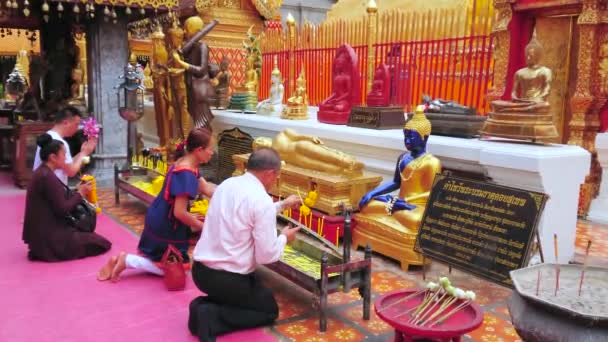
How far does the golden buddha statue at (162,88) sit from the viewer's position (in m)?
8.45

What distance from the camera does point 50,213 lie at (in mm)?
4891

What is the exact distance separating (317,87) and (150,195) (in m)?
4.79

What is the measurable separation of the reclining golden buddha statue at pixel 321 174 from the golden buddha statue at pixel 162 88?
8.50 feet

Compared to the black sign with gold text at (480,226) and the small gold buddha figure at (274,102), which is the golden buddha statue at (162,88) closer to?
the small gold buddha figure at (274,102)

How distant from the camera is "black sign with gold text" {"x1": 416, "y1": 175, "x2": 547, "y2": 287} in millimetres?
3928

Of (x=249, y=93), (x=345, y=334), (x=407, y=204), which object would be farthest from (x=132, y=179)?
(x=345, y=334)

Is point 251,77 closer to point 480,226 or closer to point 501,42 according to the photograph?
point 501,42

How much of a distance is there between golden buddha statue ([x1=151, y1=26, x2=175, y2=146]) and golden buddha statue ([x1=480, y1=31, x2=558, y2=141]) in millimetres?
4967

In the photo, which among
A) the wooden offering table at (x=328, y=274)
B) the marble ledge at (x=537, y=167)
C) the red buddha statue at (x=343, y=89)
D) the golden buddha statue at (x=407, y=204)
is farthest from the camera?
the red buddha statue at (x=343, y=89)

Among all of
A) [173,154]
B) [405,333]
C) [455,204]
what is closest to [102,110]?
[173,154]

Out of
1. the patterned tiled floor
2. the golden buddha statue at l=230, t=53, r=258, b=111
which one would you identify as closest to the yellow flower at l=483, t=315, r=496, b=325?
the patterned tiled floor

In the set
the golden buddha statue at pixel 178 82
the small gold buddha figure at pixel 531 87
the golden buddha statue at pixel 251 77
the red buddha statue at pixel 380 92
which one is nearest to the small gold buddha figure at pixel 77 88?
the golden buddha statue at pixel 178 82

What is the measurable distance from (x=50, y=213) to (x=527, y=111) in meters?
4.53

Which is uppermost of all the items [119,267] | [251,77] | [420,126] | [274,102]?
[251,77]
